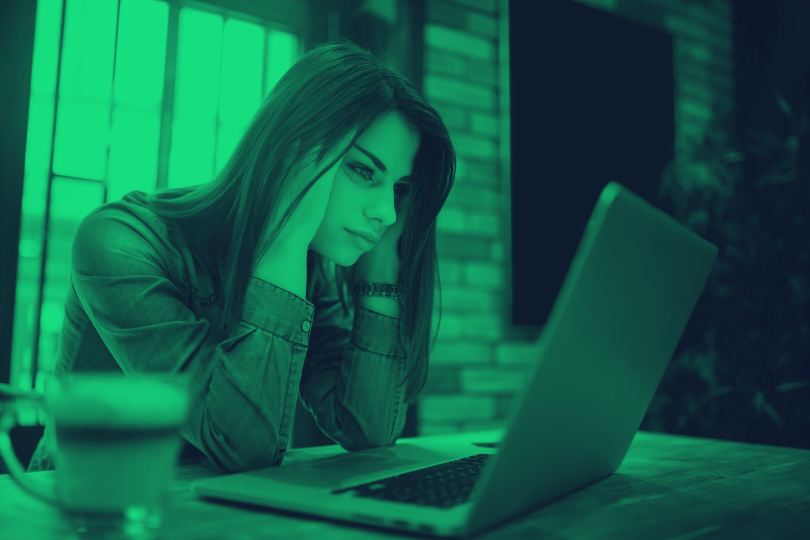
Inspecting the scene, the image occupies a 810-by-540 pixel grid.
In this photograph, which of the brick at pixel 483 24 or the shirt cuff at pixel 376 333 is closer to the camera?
the shirt cuff at pixel 376 333

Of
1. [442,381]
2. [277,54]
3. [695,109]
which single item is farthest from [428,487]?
[695,109]

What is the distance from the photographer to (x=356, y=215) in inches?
39.7

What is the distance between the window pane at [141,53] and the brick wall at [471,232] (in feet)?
3.03

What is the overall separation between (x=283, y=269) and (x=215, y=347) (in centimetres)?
14

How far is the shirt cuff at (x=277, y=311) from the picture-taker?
0.81 meters

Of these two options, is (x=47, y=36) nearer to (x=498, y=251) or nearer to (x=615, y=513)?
(x=498, y=251)

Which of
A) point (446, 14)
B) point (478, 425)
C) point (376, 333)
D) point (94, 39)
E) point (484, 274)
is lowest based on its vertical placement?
point (478, 425)

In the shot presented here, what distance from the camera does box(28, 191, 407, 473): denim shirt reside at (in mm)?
764

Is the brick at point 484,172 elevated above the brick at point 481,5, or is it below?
below

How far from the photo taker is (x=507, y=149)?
88.8 inches

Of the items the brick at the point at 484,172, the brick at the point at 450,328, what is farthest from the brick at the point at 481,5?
the brick at the point at 450,328

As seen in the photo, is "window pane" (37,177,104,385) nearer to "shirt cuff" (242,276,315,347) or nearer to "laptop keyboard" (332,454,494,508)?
"shirt cuff" (242,276,315,347)

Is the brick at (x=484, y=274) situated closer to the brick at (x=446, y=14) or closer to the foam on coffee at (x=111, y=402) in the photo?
the brick at (x=446, y=14)

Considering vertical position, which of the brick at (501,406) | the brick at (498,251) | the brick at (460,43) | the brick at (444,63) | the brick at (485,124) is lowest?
the brick at (501,406)
